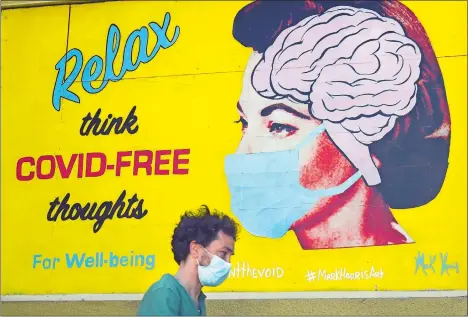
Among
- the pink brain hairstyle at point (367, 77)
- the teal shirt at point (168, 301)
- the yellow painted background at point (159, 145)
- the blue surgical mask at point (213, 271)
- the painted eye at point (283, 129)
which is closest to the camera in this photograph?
the teal shirt at point (168, 301)

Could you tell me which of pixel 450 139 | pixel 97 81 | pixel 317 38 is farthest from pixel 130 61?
pixel 450 139

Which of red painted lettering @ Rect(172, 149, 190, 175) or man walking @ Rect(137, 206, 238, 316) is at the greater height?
red painted lettering @ Rect(172, 149, 190, 175)

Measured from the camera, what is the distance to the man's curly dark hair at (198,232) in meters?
7.16

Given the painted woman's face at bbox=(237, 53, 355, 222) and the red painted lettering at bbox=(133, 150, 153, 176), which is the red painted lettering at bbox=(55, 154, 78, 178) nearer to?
the red painted lettering at bbox=(133, 150, 153, 176)

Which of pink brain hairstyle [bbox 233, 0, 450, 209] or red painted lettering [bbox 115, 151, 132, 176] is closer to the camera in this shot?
pink brain hairstyle [bbox 233, 0, 450, 209]

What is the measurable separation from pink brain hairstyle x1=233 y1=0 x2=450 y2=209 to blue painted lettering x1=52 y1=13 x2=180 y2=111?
70 cm

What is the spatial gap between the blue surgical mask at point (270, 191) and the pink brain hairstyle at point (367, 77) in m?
0.30

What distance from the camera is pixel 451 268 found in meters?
7.83

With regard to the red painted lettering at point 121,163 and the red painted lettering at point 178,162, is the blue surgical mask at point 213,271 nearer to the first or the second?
the red painted lettering at point 178,162

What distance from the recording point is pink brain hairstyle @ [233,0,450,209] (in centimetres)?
807

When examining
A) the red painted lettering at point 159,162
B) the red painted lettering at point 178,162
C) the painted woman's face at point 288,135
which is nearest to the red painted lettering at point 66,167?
the red painted lettering at point 159,162

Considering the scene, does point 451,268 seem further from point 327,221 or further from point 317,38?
point 317,38

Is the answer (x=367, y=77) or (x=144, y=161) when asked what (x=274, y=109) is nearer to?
(x=367, y=77)
